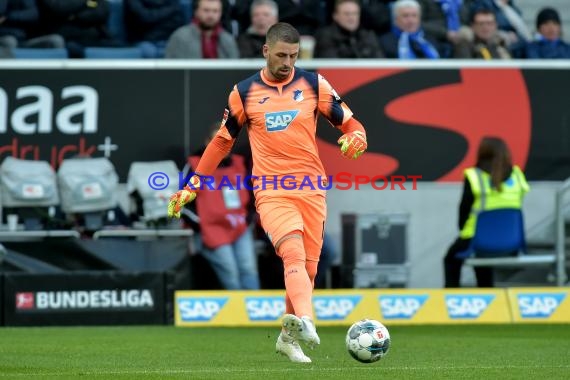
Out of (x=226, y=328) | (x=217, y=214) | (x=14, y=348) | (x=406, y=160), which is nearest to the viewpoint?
(x=14, y=348)

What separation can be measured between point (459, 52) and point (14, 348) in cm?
855

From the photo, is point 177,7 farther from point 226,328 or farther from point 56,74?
point 226,328

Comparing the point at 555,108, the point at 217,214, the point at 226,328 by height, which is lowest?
the point at 226,328

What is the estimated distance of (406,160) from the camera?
57.4 ft

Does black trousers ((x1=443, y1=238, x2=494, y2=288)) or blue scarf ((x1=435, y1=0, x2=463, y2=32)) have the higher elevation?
blue scarf ((x1=435, y1=0, x2=463, y2=32))

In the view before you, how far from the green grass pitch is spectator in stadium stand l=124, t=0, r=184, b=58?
4.40m

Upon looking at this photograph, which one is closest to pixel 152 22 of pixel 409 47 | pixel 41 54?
pixel 41 54

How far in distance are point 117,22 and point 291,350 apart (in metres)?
9.42

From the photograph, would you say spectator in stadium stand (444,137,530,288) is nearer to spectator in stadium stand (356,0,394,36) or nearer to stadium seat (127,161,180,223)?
spectator in stadium stand (356,0,394,36)

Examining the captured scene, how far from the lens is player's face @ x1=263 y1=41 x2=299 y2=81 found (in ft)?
30.8

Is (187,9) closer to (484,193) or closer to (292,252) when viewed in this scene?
(484,193)

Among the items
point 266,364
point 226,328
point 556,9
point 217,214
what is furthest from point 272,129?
point 556,9

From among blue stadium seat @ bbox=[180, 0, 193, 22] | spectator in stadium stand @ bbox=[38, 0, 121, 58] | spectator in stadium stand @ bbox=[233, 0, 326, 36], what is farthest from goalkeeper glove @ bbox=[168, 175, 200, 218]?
blue stadium seat @ bbox=[180, 0, 193, 22]

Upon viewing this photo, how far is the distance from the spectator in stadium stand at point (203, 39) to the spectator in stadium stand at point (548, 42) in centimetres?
395
